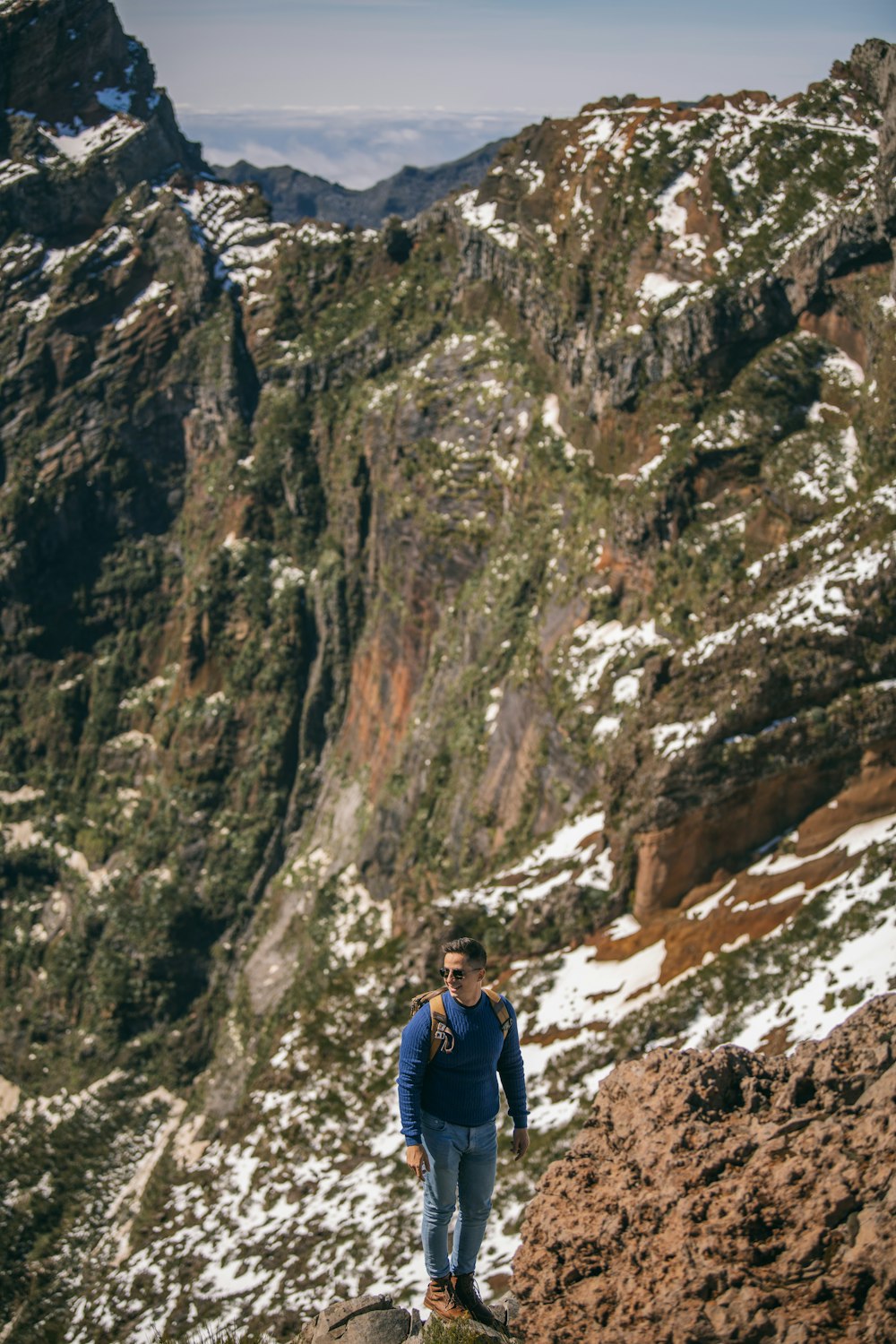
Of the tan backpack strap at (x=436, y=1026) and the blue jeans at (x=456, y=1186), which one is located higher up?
the tan backpack strap at (x=436, y=1026)

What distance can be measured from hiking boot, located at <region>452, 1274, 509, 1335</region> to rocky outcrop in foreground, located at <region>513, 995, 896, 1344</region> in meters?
0.48

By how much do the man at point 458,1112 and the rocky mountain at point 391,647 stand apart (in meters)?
2.42

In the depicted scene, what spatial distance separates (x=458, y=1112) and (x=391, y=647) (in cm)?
6781

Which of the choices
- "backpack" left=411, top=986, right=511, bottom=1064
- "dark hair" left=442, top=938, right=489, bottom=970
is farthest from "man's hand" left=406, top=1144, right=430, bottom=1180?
"dark hair" left=442, top=938, right=489, bottom=970

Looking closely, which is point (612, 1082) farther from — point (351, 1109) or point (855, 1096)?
point (351, 1109)

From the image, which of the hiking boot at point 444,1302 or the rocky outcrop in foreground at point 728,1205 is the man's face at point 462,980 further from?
the hiking boot at point 444,1302

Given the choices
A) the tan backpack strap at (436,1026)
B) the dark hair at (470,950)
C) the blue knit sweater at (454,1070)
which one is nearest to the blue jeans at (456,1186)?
the blue knit sweater at (454,1070)

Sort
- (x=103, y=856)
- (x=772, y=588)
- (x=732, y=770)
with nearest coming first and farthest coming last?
1. (x=732, y=770)
2. (x=772, y=588)
3. (x=103, y=856)

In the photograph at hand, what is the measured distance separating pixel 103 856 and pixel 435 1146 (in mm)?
81483

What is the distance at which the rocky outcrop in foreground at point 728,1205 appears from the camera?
960cm

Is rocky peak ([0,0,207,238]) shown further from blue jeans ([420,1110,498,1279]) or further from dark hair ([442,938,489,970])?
blue jeans ([420,1110,498,1279])

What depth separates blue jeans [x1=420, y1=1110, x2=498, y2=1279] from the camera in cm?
1172

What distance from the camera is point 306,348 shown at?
92.2 m

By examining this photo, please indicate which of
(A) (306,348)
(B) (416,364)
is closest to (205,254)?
(A) (306,348)
